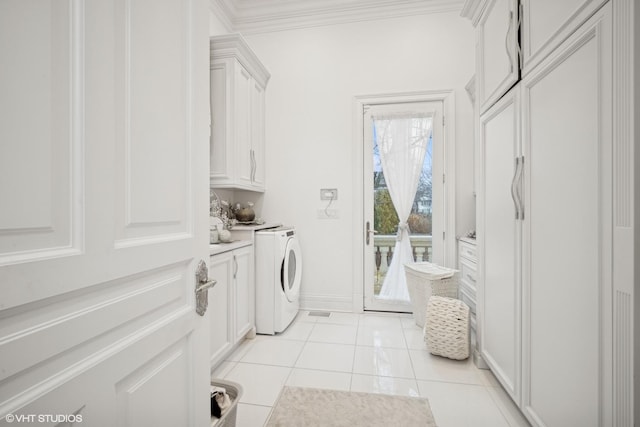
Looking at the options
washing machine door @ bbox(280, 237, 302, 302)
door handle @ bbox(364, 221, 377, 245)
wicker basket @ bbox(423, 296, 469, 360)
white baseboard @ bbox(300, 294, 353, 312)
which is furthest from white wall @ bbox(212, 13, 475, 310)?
wicker basket @ bbox(423, 296, 469, 360)

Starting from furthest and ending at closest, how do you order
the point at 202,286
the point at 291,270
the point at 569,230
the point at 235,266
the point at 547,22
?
the point at 291,270 < the point at 235,266 < the point at 547,22 < the point at 569,230 < the point at 202,286

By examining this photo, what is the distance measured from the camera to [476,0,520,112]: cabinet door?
1.62m

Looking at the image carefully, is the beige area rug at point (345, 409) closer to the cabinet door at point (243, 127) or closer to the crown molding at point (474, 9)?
the cabinet door at point (243, 127)

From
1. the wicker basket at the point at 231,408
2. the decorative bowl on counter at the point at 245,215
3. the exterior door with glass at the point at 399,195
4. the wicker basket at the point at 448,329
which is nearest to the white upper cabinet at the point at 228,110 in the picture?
the decorative bowl on counter at the point at 245,215

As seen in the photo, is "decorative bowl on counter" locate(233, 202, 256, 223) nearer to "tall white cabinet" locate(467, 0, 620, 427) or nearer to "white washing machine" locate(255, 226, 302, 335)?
"white washing machine" locate(255, 226, 302, 335)

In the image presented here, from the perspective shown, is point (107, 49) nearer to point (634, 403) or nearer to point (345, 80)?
point (634, 403)

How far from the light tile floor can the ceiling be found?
3.33 metres

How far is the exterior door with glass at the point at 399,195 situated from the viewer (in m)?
3.30

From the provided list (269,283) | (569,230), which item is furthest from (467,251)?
(269,283)

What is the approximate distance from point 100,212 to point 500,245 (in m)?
1.93

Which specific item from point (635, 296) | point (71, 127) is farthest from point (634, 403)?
point (71, 127)

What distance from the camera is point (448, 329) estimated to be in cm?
226

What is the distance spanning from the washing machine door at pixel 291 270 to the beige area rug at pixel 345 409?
1.08 metres

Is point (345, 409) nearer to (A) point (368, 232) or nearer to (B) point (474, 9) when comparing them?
(A) point (368, 232)
